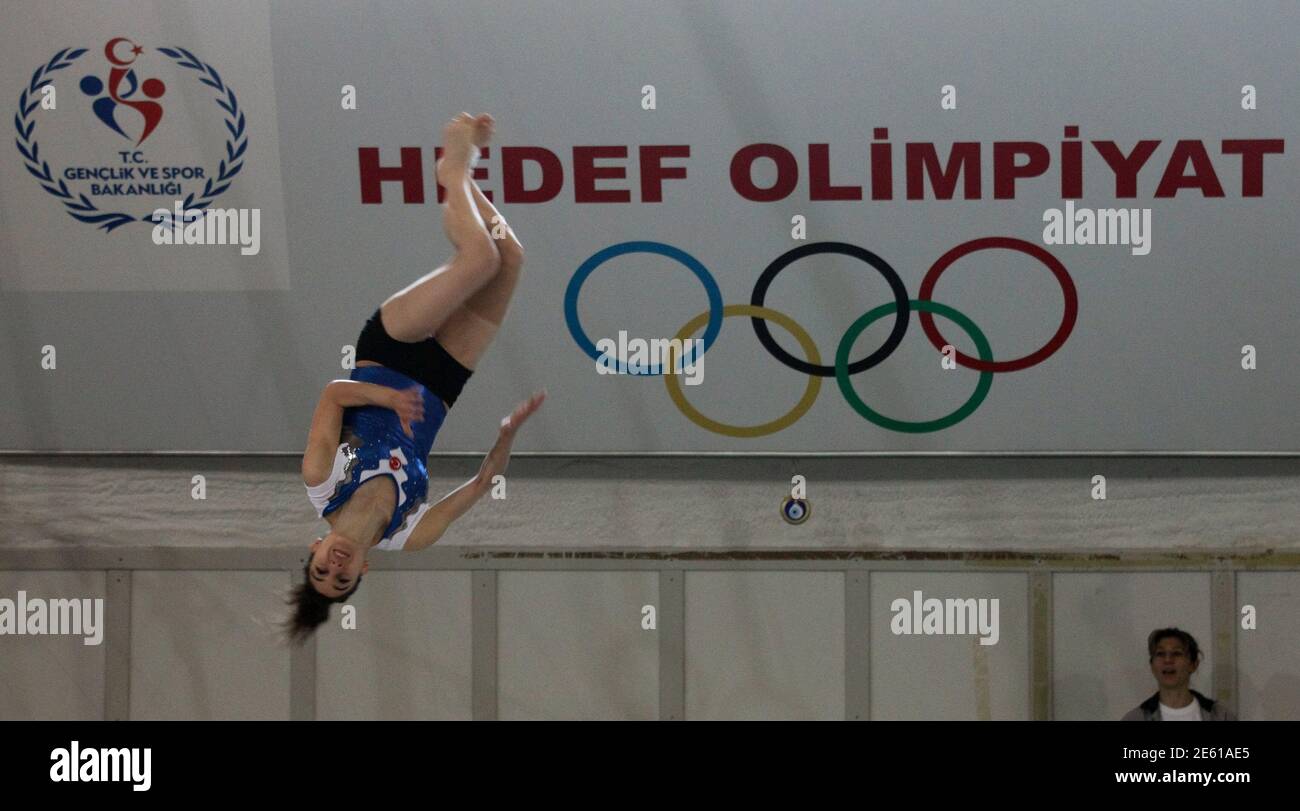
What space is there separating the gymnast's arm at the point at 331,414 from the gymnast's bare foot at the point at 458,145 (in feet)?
2.15

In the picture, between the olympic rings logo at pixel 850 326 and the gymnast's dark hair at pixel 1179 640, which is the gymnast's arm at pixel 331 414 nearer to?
the olympic rings logo at pixel 850 326

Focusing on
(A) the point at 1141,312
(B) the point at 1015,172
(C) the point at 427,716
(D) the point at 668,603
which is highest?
(B) the point at 1015,172

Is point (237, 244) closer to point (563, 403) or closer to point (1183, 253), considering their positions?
point (563, 403)

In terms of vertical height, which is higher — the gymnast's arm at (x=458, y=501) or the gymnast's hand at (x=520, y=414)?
the gymnast's hand at (x=520, y=414)

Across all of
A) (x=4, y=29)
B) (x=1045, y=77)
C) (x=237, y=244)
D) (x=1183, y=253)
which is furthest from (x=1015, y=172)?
(x=4, y=29)

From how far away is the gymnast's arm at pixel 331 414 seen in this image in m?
3.72

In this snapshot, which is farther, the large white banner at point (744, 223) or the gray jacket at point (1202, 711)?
the gray jacket at point (1202, 711)

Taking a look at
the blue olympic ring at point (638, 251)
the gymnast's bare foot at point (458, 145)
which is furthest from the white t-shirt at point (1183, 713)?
the gymnast's bare foot at point (458, 145)

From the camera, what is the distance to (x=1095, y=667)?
150 inches

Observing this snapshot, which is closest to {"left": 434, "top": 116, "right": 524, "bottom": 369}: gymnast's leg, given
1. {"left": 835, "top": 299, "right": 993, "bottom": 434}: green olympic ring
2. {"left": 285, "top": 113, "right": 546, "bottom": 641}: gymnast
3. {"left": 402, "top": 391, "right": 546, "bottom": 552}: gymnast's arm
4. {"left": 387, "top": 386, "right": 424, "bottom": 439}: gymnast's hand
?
{"left": 285, "top": 113, "right": 546, "bottom": 641}: gymnast

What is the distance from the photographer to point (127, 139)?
3.74 m

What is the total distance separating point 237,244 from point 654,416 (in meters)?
1.30

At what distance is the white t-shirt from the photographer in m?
3.69

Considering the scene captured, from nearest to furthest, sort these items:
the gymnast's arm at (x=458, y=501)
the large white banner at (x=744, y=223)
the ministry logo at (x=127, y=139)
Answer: the large white banner at (x=744, y=223) < the ministry logo at (x=127, y=139) < the gymnast's arm at (x=458, y=501)
